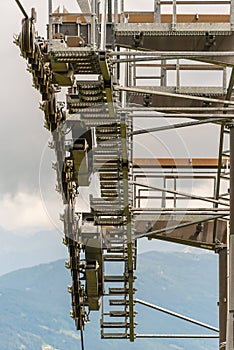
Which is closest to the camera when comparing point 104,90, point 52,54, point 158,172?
point 52,54

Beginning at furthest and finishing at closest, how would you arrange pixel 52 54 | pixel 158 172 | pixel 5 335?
1. pixel 5 335
2. pixel 158 172
3. pixel 52 54

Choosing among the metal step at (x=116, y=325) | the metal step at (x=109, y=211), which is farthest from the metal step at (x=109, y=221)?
the metal step at (x=116, y=325)

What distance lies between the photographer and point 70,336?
19588cm

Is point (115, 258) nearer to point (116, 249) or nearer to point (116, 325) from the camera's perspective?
point (116, 249)

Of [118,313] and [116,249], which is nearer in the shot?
[116,249]

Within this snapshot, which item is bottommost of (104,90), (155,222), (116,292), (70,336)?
(70,336)

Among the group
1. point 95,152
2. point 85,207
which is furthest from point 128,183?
point 85,207

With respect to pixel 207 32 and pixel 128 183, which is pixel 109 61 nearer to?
pixel 207 32

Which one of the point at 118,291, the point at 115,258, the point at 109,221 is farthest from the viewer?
the point at 118,291

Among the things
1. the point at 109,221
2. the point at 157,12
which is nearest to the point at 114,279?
the point at 109,221

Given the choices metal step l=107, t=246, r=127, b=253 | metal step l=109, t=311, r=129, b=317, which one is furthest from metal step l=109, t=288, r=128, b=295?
metal step l=107, t=246, r=127, b=253

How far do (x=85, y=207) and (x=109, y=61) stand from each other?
808cm

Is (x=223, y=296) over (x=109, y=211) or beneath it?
beneath

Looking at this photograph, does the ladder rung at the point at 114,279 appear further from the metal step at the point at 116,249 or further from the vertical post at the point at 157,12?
the vertical post at the point at 157,12
